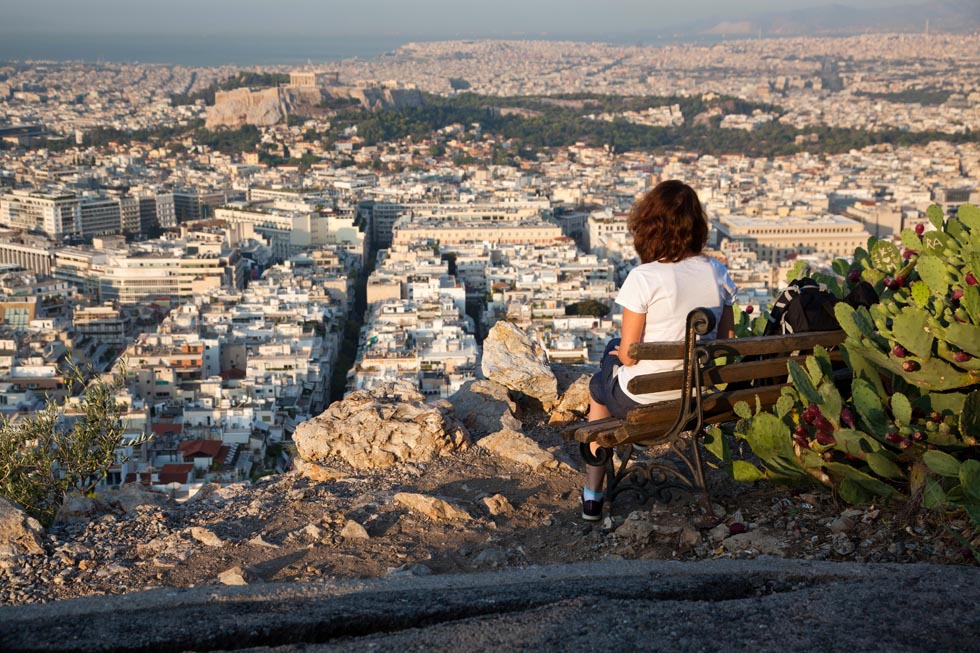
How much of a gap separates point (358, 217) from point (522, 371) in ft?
97.6

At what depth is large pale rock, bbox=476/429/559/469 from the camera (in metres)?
4.30

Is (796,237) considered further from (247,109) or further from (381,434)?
(247,109)

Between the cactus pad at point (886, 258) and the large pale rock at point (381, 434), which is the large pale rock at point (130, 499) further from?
the cactus pad at point (886, 258)

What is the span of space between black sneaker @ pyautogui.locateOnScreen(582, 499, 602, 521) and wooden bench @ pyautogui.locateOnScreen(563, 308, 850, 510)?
0.18ft

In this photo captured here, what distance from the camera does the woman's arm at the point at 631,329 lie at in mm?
3271

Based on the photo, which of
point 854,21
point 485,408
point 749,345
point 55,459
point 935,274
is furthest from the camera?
point 854,21

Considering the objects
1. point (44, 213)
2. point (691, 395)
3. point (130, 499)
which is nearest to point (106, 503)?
point (130, 499)

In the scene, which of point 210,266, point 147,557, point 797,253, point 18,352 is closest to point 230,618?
point 147,557

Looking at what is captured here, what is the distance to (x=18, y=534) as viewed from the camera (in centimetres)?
348

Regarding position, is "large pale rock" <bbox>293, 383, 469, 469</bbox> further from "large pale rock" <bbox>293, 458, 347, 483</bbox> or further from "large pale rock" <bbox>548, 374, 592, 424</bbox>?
"large pale rock" <bbox>548, 374, 592, 424</bbox>

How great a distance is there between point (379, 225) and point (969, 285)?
112 feet

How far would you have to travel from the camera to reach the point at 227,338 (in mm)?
19109

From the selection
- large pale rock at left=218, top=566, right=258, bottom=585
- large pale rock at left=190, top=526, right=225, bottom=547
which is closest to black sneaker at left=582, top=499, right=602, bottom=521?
large pale rock at left=218, top=566, right=258, bottom=585

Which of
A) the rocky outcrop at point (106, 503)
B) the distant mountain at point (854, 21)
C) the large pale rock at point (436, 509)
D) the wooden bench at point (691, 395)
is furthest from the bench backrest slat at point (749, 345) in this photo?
the distant mountain at point (854, 21)
